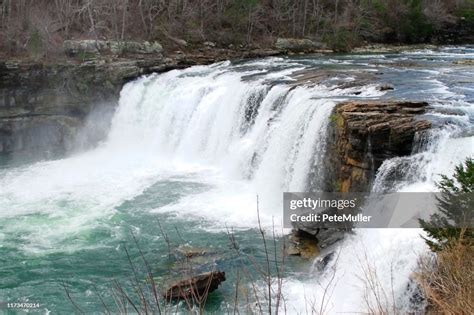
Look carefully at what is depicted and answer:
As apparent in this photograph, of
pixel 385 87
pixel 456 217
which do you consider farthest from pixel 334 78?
pixel 456 217

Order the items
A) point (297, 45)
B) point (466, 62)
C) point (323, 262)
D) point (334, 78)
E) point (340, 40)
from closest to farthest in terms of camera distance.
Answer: point (323, 262) → point (334, 78) → point (466, 62) → point (297, 45) → point (340, 40)

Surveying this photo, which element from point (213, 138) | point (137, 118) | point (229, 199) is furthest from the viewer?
point (137, 118)

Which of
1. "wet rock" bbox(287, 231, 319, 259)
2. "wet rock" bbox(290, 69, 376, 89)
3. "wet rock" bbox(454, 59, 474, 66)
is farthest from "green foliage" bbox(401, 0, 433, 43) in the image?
"wet rock" bbox(287, 231, 319, 259)

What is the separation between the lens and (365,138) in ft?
35.8

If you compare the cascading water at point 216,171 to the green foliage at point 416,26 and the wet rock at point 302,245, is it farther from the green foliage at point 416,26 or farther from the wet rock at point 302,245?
the green foliage at point 416,26

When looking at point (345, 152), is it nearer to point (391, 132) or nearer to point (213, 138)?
point (391, 132)

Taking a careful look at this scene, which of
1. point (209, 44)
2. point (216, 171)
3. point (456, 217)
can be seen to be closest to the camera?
point (456, 217)

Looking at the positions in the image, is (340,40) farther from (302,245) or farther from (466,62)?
(302,245)

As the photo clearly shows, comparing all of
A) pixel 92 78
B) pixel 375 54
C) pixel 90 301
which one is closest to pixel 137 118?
pixel 92 78

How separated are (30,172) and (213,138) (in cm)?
667

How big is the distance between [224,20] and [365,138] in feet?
68.5

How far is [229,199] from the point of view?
46.2ft

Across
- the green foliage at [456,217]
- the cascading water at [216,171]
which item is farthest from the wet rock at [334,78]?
the green foliage at [456,217]

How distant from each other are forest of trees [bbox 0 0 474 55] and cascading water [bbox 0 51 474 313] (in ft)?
18.1
